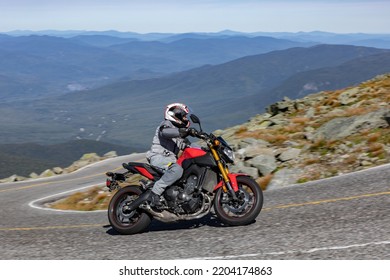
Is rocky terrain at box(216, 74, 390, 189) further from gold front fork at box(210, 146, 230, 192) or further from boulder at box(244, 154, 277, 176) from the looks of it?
gold front fork at box(210, 146, 230, 192)

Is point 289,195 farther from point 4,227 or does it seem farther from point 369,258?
point 4,227

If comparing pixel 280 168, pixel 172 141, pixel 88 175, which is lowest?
pixel 88 175

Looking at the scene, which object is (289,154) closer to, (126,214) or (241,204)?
(241,204)

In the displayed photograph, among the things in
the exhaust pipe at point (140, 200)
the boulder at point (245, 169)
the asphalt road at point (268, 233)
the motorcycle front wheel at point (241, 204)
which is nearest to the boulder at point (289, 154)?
the boulder at point (245, 169)

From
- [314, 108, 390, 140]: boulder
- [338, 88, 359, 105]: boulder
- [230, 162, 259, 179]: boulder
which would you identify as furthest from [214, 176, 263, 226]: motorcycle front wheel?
[338, 88, 359, 105]: boulder

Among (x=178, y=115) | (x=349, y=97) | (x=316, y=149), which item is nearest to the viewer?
(x=178, y=115)

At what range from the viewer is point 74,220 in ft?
44.9

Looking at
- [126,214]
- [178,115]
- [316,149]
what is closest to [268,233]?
[178,115]

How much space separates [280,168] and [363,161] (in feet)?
9.73

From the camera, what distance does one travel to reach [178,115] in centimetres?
1015

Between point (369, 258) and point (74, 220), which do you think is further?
point (74, 220)

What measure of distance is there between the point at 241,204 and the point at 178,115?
2.29 meters

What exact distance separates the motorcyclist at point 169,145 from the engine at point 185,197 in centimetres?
19
